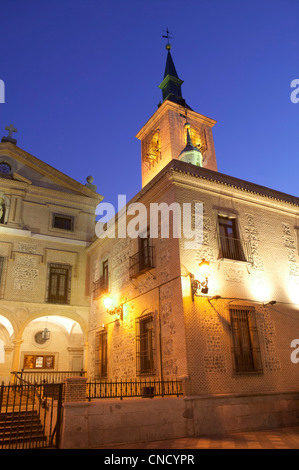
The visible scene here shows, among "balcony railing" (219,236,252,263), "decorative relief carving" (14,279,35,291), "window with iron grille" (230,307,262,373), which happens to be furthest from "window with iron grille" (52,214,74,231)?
"window with iron grille" (230,307,262,373)

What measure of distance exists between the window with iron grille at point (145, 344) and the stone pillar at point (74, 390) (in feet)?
10.9

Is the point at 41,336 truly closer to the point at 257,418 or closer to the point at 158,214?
the point at 158,214

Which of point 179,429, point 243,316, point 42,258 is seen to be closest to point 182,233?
point 243,316

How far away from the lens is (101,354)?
50.8ft

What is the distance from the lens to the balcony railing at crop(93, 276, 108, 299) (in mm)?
15688

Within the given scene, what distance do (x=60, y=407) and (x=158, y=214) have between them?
6.64m

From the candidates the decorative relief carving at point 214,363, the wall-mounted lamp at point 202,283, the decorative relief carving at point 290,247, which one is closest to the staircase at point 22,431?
the decorative relief carving at point 214,363

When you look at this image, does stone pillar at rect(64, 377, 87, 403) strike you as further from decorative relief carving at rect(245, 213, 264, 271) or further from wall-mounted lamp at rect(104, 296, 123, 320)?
decorative relief carving at rect(245, 213, 264, 271)

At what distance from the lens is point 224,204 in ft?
40.9

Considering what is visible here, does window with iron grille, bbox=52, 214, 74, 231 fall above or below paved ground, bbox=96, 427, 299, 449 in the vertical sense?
above

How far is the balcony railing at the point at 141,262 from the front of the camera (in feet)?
39.4

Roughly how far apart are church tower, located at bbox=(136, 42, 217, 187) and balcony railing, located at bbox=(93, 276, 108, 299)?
7060 millimetres
